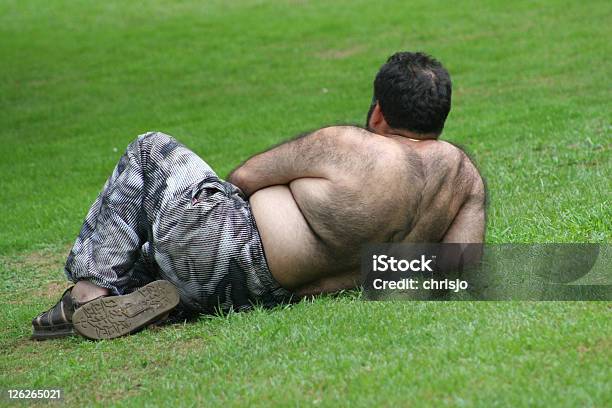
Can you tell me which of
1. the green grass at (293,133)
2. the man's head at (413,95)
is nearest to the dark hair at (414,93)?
the man's head at (413,95)

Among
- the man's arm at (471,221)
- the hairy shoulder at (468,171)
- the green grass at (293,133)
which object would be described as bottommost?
the green grass at (293,133)

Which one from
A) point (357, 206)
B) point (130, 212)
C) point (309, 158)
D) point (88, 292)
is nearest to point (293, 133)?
point (130, 212)

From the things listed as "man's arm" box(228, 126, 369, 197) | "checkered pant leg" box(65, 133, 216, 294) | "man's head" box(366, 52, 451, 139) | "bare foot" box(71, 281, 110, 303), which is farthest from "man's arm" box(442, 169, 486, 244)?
"bare foot" box(71, 281, 110, 303)

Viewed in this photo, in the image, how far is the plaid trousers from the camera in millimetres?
5176

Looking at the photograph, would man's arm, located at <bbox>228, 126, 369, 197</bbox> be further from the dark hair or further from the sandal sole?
the sandal sole

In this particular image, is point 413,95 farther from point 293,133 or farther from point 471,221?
point 293,133

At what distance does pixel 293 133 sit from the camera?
12.1m

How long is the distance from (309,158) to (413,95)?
22.4 inches

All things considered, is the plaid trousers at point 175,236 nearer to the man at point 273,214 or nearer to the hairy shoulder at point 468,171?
the man at point 273,214

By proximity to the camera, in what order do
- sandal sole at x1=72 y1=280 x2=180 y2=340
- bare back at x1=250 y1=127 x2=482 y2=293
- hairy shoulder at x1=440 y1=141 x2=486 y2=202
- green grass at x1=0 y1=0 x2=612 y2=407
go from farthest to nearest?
sandal sole at x1=72 y1=280 x2=180 y2=340, hairy shoulder at x1=440 y1=141 x2=486 y2=202, bare back at x1=250 y1=127 x2=482 y2=293, green grass at x1=0 y1=0 x2=612 y2=407

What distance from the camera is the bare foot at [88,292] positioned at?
5.29m

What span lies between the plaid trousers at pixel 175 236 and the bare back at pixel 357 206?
0.12 metres

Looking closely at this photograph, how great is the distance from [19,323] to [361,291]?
2.03 metres

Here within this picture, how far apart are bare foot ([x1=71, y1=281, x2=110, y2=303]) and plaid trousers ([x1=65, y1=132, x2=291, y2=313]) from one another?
0.09ft
